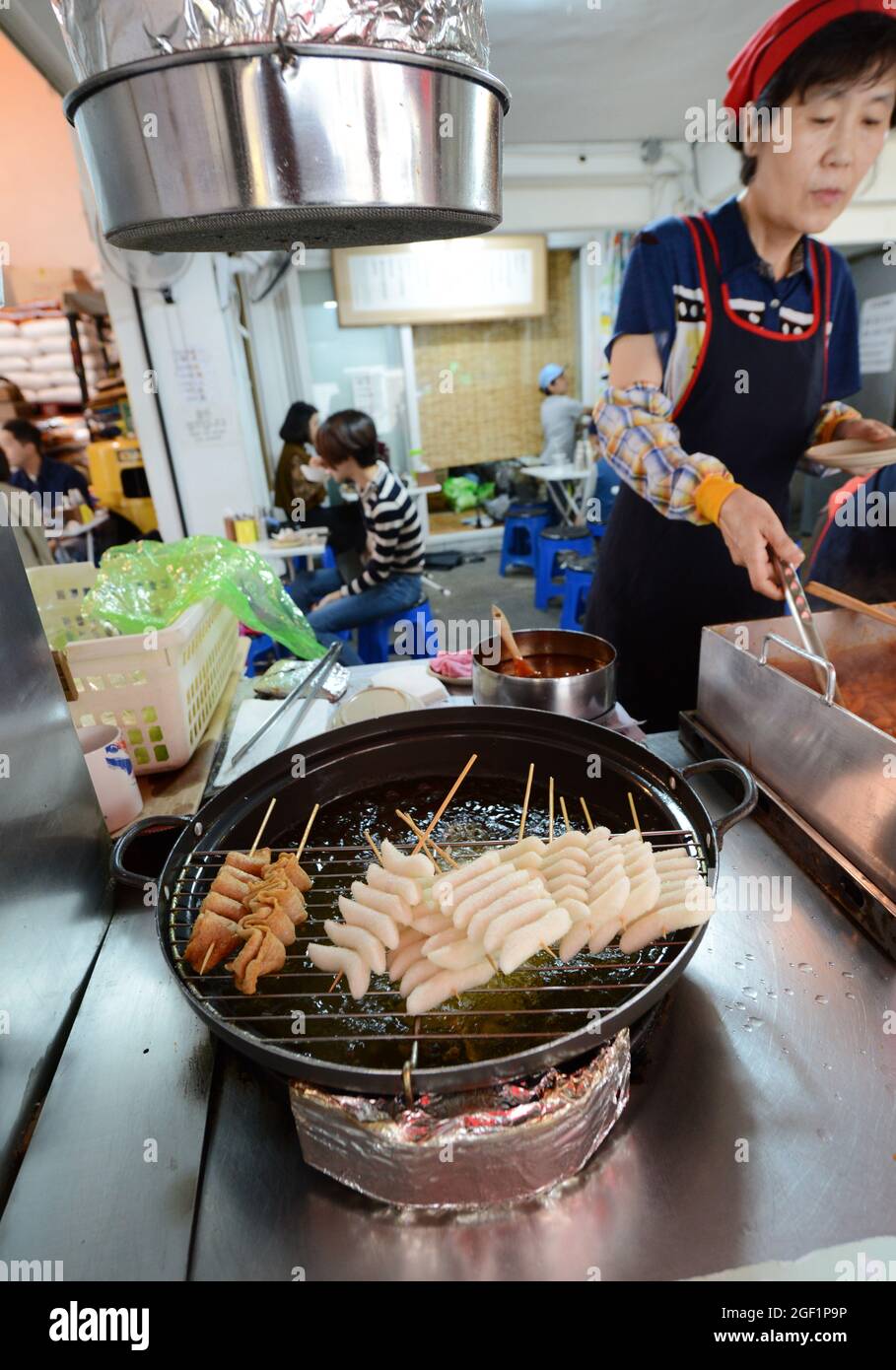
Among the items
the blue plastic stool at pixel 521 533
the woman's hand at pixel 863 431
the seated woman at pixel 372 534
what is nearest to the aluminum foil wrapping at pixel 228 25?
the woman's hand at pixel 863 431

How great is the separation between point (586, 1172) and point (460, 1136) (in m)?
0.23

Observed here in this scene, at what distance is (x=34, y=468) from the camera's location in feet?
21.6

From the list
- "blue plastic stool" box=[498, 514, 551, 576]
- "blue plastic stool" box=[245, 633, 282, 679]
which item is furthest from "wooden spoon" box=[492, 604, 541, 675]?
"blue plastic stool" box=[498, 514, 551, 576]

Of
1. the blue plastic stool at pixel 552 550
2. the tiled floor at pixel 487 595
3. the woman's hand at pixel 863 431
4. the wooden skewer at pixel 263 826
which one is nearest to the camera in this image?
the wooden skewer at pixel 263 826

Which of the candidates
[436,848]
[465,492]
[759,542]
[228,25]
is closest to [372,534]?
[759,542]

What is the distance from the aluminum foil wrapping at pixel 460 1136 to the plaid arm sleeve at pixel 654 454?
1.55 m

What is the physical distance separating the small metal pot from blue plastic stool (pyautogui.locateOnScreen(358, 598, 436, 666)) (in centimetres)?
320

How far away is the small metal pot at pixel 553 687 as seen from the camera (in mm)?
1772

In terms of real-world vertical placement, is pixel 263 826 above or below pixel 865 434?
below

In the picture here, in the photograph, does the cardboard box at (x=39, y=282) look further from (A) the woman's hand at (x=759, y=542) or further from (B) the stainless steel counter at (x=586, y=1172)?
(B) the stainless steel counter at (x=586, y=1172)

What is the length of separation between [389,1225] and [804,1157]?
1.89 feet

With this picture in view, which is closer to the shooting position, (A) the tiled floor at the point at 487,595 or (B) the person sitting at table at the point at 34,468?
(B) the person sitting at table at the point at 34,468

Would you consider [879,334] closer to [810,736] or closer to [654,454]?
[654,454]
